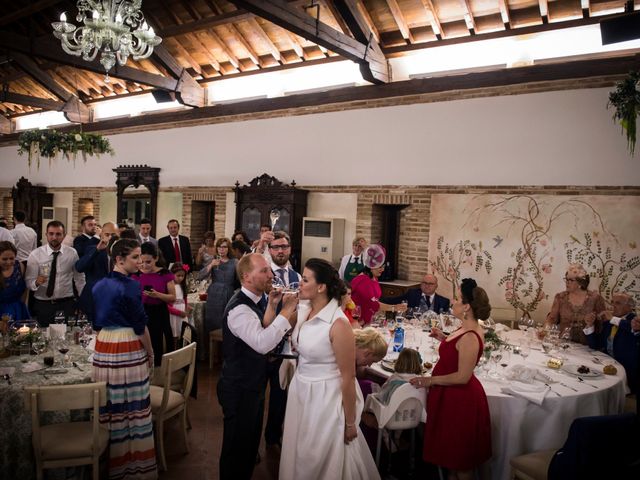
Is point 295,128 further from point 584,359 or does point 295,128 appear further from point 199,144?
point 584,359

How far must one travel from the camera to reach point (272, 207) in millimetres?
8805

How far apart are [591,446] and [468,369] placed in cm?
76

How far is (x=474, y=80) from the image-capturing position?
706 cm

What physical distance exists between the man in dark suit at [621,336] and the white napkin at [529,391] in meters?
1.20

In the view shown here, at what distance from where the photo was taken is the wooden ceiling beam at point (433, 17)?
6805mm

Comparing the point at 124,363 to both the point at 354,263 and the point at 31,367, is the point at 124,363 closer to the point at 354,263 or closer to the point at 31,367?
the point at 31,367

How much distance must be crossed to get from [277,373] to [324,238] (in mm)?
4627

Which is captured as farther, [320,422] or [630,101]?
[630,101]

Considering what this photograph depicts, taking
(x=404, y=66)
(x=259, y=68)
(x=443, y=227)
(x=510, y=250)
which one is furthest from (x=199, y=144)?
(x=510, y=250)

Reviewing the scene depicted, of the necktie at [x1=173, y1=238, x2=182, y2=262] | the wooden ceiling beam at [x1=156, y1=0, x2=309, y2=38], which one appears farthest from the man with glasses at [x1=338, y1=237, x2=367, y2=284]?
the wooden ceiling beam at [x1=156, y1=0, x2=309, y2=38]

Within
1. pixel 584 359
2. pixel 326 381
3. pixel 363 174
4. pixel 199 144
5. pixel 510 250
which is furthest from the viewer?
pixel 199 144

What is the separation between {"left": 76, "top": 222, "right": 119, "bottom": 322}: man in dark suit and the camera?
5234 mm

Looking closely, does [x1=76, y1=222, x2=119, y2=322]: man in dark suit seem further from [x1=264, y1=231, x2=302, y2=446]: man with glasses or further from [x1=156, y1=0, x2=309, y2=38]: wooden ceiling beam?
[x1=156, y1=0, x2=309, y2=38]: wooden ceiling beam

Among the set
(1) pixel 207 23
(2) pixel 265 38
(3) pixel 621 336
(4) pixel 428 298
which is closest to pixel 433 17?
(2) pixel 265 38
